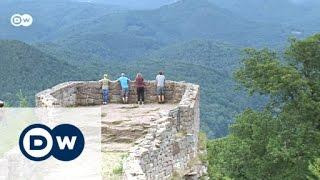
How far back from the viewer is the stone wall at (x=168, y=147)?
11.3 m

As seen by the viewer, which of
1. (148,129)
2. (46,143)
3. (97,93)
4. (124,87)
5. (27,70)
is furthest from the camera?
(27,70)

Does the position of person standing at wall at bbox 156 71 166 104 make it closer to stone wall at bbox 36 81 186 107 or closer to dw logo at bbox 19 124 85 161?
stone wall at bbox 36 81 186 107

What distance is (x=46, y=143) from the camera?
12.2m

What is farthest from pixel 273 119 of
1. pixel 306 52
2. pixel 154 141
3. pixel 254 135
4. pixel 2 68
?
pixel 2 68

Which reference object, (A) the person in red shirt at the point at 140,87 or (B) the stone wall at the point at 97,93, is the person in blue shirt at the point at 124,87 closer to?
(B) the stone wall at the point at 97,93

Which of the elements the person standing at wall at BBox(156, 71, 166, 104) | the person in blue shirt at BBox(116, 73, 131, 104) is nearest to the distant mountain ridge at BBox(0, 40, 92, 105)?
the person in blue shirt at BBox(116, 73, 131, 104)

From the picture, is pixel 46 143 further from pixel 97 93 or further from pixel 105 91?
pixel 97 93

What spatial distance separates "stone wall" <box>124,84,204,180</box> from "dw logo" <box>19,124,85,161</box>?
1.22 metres

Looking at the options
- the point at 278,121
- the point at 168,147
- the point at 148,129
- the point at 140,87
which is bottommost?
the point at 278,121

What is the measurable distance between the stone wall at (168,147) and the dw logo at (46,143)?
47.9 inches

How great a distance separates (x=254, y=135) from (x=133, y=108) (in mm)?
A: 13505

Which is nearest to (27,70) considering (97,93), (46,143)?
(97,93)

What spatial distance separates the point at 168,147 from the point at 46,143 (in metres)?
2.35

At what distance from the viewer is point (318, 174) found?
75.0 feet
